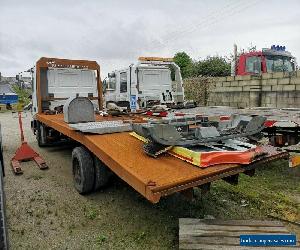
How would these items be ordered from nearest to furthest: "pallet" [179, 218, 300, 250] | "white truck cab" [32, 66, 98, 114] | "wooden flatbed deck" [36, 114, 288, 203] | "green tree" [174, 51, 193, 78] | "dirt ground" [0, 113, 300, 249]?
"wooden flatbed deck" [36, 114, 288, 203]
"pallet" [179, 218, 300, 250]
"dirt ground" [0, 113, 300, 249]
"white truck cab" [32, 66, 98, 114]
"green tree" [174, 51, 193, 78]

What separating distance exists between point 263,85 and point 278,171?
384 centimetres

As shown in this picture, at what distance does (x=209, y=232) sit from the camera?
3172 millimetres

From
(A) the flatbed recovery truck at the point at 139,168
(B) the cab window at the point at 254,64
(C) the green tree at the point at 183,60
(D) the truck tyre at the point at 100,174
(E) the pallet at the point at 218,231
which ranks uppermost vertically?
(C) the green tree at the point at 183,60

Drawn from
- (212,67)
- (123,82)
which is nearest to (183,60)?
(212,67)

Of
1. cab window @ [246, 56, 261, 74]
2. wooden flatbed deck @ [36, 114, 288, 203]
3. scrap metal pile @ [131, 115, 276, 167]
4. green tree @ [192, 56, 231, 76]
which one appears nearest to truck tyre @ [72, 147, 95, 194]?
wooden flatbed deck @ [36, 114, 288, 203]

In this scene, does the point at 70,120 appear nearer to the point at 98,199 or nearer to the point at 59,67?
the point at 98,199

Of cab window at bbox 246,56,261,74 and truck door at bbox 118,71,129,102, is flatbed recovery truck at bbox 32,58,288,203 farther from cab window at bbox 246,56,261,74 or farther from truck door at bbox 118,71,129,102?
cab window at bbox 246,56,261,74

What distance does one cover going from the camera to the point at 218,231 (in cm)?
319

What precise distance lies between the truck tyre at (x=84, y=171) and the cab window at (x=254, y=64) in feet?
25.6

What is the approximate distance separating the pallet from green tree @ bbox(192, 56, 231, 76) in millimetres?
22537

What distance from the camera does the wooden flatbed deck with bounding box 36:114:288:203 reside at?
8.85 ft

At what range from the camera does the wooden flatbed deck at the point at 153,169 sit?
8.85 ft

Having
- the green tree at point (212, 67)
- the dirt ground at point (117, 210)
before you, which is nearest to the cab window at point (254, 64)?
the dirt ground at point (117, 210)

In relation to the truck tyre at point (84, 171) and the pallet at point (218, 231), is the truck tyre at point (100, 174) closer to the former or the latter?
the truck tyre at point (84, 171)
